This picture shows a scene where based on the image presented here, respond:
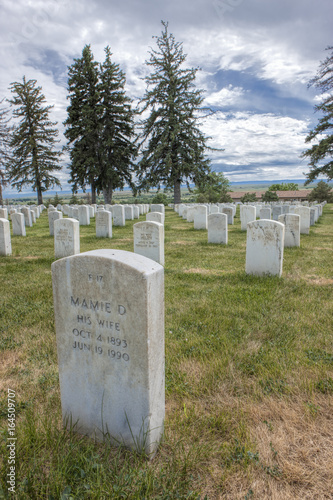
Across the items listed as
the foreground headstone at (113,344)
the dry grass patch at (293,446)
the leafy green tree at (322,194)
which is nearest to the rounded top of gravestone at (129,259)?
the foreground headstone at (113,344)

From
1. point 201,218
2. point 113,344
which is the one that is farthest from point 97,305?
point 201,218

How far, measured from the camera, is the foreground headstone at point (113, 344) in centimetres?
196

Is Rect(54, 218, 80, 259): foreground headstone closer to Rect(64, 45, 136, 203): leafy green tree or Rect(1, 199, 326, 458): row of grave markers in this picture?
Rect(1, 199, 326, 458): row of grave markers

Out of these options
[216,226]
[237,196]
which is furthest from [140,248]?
[237,196]

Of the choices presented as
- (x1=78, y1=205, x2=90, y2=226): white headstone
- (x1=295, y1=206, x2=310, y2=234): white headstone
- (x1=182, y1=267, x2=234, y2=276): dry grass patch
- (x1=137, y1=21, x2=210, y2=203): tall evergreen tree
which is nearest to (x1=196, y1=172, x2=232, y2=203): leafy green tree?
(x1=137, y1=21, x2=210, y2=203): tall evergreen tree

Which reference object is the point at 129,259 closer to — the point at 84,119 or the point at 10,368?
Result: the point at 10,368

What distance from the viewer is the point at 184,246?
35.6 feet

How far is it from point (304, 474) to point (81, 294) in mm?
1868

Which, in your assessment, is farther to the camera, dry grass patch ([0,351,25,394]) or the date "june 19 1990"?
dry grass patch ([0,351,25,394])

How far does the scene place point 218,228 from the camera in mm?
11031

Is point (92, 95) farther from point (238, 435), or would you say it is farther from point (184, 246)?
point (238, 435)

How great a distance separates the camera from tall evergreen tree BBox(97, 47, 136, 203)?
111 ft

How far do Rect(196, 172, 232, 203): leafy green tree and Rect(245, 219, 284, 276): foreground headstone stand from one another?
2949 centimetres

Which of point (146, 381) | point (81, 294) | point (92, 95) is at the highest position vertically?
point (92, 95)
